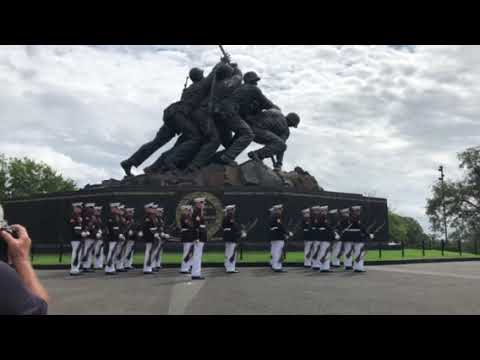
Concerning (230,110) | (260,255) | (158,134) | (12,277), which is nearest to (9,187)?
(158,134)

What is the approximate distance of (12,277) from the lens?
2049mm

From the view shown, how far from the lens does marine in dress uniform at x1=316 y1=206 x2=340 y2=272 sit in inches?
559

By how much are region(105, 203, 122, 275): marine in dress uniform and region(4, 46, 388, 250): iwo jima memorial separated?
5874mm

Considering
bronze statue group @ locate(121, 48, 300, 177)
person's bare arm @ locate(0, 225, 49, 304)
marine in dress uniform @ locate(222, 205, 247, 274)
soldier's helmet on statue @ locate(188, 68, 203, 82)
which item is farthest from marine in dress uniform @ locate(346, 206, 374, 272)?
soldier's helmet on statue @ locate(188, 68, 203, 82)

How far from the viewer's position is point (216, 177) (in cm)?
2398

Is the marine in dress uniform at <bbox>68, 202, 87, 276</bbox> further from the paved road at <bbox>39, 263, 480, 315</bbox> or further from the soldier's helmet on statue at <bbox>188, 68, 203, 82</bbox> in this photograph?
the soldier's helmet on statue at <bbox>188, 68, 203, 82</bbox>

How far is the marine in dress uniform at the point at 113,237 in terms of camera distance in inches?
545

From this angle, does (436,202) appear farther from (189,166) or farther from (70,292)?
(70,292)

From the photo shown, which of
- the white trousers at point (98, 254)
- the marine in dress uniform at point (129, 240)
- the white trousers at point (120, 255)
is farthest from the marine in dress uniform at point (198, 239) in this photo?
the white trousers at point (98, 254)

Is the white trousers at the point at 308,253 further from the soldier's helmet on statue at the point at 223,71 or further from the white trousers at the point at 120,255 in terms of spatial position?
the soldier's helmet on statue at the point at 223,71

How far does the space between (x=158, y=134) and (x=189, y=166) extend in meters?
3.85

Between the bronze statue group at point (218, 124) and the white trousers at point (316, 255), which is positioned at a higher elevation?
the bronze statue group at point (218, 124)

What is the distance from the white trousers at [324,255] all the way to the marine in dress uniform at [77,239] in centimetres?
782
